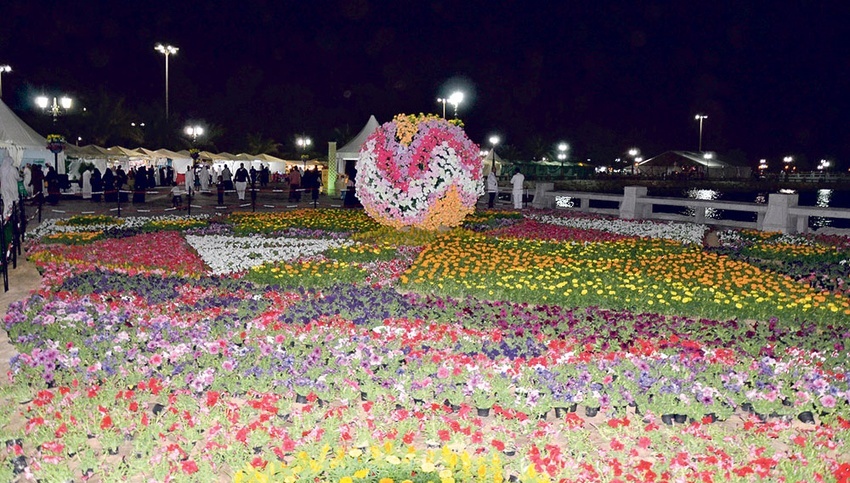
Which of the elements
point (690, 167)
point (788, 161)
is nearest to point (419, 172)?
point (690, 167)

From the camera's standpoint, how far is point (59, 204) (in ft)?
92.3

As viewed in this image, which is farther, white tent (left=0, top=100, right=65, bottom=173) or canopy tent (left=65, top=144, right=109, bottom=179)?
canopy tent (left=65, top=144, right=109, bottom=179)

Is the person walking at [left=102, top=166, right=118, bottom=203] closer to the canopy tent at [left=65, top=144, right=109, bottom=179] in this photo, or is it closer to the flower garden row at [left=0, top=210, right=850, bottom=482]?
the canopy tent at [left=65, top=144, right=109, bottom=179]

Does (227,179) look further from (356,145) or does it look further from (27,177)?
(27,177)

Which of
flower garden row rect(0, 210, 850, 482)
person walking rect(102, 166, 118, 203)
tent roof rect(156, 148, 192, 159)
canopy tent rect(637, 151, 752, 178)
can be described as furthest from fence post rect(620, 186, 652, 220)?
canopy tent rect(637, 151, 752, 178)

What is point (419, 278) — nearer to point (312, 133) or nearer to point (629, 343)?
point (629, 343)

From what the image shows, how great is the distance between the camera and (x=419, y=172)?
1533 centimetres

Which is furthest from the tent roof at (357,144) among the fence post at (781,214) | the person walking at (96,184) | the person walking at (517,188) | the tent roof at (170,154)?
the tent roof at (170,154)

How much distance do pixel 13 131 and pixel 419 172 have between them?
19.6 m

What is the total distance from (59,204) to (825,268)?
27.0m

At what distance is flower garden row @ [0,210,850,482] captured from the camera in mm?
4465

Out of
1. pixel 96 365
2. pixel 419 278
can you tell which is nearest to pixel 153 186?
pixel 419 278

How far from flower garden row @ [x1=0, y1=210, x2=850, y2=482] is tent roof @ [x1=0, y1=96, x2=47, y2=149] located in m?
19.1

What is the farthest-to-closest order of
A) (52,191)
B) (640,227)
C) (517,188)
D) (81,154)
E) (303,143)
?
(303,143) → (81,154) → (517,188) → (52,191) → (640,227)
